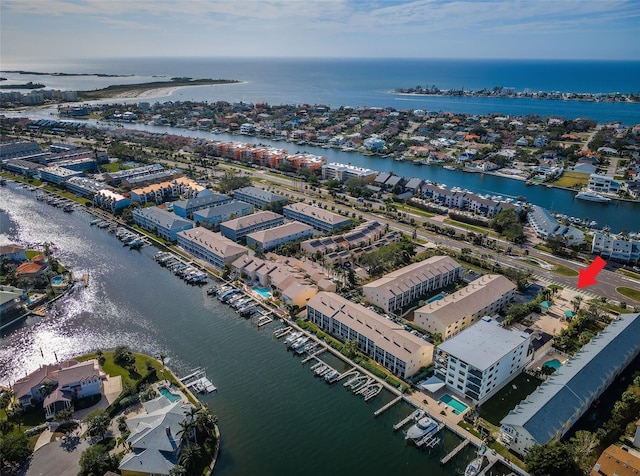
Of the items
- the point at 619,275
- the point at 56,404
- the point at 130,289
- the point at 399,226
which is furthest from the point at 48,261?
the point at 619,275

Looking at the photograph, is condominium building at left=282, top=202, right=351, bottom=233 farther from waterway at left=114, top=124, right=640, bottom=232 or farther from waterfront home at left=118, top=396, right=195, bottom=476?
waterfront home at left=118, top=396, right=195, bottom=476

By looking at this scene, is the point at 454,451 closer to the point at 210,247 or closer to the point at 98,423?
the point at 98,423

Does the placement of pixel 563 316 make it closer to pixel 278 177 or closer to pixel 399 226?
pixel 399 226

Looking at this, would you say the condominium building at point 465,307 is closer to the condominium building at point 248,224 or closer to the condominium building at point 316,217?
the condominium building at point 316,217

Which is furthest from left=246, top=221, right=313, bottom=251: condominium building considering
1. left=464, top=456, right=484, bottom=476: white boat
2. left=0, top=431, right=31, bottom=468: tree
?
left=464, top=456, right=484, bottom=476: white boat

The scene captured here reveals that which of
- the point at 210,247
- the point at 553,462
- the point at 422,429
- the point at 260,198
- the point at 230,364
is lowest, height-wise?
the point at 230,364

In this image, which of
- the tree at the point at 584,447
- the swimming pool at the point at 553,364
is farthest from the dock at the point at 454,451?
the swimming pool at the point at 553,364

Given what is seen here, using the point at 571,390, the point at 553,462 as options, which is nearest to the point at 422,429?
the point at 553,462

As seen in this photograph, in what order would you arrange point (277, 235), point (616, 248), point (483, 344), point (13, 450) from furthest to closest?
point (277, 235)
point (616, 248)
point (483, 344)
point (13, 450)
